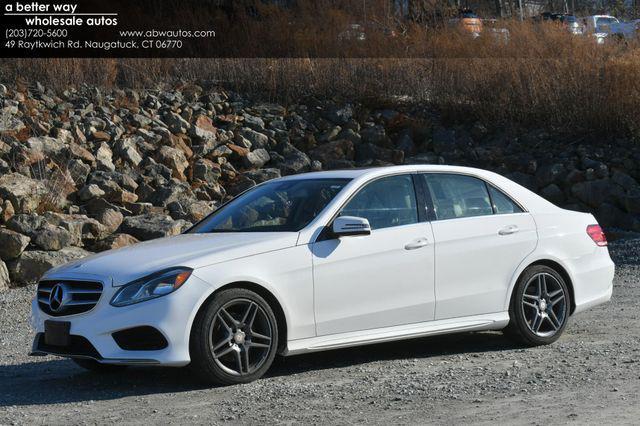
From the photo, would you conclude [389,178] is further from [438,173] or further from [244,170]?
[244,170]

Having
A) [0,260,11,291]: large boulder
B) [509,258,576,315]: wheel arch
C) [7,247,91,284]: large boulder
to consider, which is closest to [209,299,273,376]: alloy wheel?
[509,258,576,315]: wheel arch

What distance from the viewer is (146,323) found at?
24.0 ft

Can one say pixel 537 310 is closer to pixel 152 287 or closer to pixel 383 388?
pixel 383 388

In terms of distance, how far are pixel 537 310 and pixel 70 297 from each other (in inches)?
150

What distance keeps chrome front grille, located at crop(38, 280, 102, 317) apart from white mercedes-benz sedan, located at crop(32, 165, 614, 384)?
0.01 meters

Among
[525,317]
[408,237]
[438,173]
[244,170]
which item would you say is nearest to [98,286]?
[408,237]

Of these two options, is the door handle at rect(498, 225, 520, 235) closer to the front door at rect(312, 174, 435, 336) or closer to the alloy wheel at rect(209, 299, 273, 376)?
the front door at rect(312, 174, 435, 336)

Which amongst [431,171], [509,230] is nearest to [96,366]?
[431,171]

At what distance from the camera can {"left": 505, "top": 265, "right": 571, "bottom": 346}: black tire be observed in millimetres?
8945

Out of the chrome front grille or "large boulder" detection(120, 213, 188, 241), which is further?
"large boulder" detection(120, 213, 188, 241)

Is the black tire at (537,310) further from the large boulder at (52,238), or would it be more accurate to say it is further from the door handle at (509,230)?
the large boulder at (52,238)

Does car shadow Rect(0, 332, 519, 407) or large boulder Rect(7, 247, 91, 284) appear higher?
large boulder Rect(7, 247, 91, 284)

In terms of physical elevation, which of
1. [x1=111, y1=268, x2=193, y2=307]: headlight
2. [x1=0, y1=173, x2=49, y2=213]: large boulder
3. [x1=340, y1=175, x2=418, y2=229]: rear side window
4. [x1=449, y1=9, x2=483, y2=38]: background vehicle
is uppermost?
[x1=449, y1=9, x2=483, y2=38]: background vehicle

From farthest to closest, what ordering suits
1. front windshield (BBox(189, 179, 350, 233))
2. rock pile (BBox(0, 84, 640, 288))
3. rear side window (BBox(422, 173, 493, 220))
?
rock pile (BBox(0, 84, 640, 288))
rear side window (BBox(422, 173, 493, 220))
front windshield (BBox(189, 179, 350, 233))
